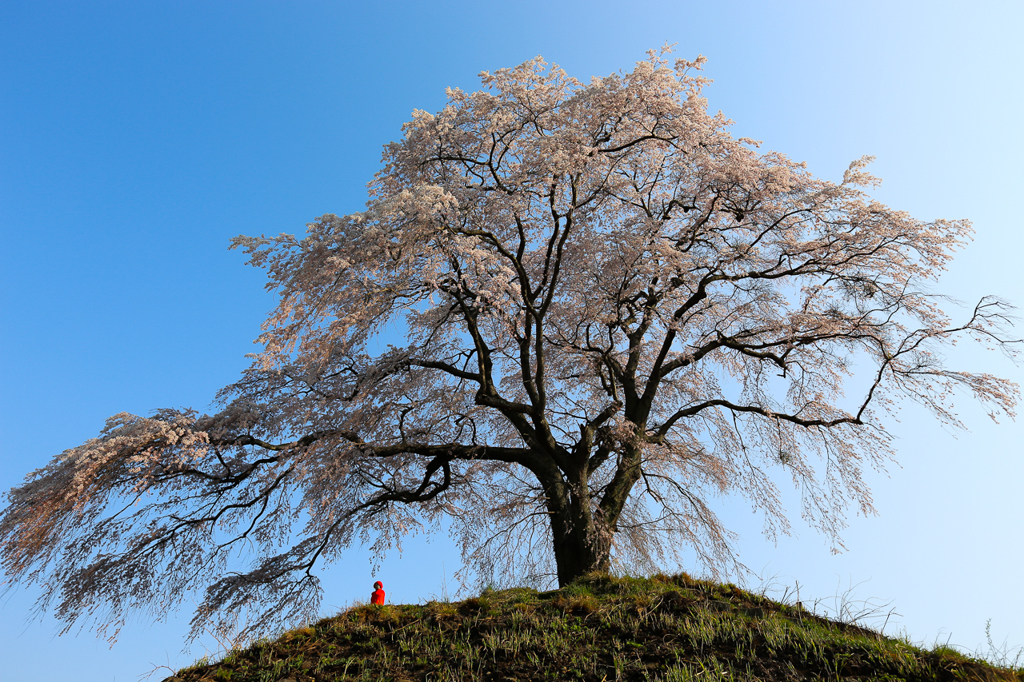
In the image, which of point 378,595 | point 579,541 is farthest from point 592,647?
point 579,541

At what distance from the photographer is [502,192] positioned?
9.22 meters

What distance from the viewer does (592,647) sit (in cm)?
573

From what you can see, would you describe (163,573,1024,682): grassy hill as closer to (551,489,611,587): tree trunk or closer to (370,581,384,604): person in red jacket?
(370,581,384,604): person in red jacket

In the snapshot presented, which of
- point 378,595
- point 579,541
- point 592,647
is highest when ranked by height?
point 579,541

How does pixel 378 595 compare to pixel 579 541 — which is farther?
pixel 579 541

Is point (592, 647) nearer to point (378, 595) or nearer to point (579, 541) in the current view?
point (378, 595)

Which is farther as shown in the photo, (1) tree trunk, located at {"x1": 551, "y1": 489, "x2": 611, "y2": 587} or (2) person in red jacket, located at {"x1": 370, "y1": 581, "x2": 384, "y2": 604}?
(1) tree trunk, located at {"x1": 551, "y1": 489, "x2": 611, "y2": 587}

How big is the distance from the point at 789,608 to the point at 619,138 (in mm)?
6419

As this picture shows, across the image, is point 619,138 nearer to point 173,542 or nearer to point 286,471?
point 286,471

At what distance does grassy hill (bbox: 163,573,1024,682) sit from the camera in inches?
207

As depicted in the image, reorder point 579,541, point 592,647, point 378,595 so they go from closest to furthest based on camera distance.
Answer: point 592,647, point 378,595, point 579,541

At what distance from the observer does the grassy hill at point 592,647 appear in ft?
17.3

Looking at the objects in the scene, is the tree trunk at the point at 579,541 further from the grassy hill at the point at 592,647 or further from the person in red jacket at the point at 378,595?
the person in red jacket at the point at 378,595

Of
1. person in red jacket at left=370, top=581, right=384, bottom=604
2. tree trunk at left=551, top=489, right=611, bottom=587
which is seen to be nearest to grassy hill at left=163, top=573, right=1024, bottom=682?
person in red jacket at left=370, top=581, right=384, bottom=604
